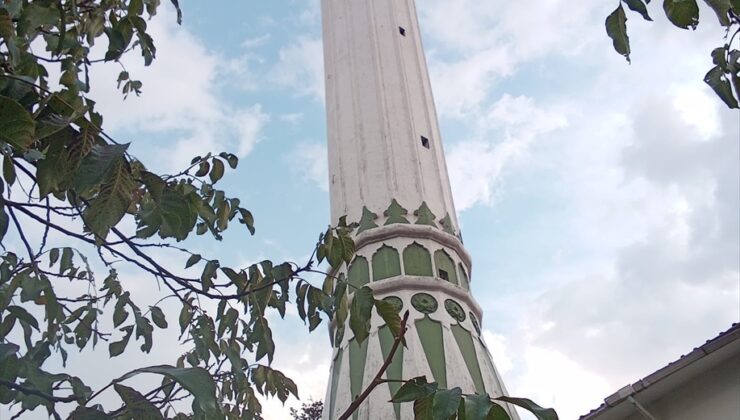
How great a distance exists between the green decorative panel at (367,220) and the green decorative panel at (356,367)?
1294 millimetres

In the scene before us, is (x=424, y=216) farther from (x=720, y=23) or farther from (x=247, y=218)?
(x=720, y=23)

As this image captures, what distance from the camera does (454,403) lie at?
151 cm

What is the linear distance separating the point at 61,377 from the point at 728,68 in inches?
70.6

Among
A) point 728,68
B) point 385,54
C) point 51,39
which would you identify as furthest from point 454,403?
point 385,54

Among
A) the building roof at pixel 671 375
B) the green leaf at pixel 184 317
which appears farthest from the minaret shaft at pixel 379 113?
the green leaf at pixel 184 317

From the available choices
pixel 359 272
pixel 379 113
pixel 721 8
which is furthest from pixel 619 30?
pixel 379 113

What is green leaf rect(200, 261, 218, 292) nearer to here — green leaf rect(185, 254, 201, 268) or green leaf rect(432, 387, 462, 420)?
green leaf rect(185, 254, 201, 268)

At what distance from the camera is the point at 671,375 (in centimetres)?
530

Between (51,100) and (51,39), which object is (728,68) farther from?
(51,39)

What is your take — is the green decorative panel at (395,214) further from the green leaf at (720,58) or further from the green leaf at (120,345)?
the green leaf at (720,58)

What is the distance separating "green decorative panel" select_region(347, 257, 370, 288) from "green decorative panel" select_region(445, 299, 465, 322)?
82 centimetres

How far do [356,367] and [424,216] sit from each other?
6.09 ft

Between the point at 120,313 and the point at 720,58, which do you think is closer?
the point at 720,58

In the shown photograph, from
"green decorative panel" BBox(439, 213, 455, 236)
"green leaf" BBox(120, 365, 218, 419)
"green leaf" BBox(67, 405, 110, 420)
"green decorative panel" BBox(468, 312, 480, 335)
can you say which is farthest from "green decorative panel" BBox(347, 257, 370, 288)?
→ "green leaf" BBox(120, 365, 218, 419)
